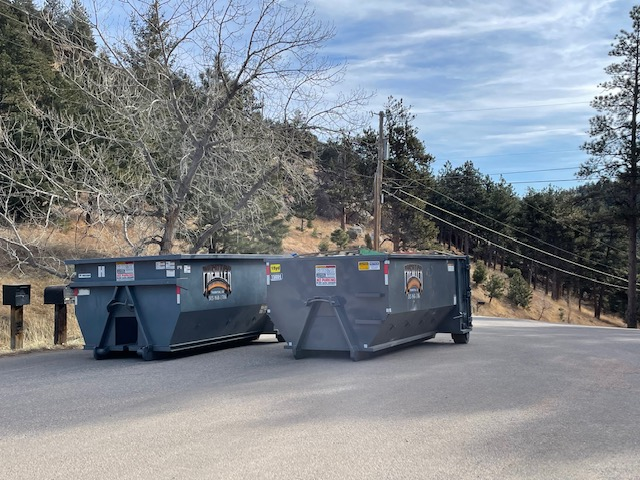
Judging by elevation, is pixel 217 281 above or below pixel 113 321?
above

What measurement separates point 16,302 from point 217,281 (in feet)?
14.1

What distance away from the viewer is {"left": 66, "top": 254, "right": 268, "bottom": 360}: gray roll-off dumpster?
1105cm

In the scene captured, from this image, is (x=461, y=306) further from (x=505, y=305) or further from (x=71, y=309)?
(x=505, y=305)

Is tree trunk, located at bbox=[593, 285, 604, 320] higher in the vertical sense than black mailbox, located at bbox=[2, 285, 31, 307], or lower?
lower

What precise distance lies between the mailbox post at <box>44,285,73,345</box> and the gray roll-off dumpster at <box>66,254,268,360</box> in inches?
16.5

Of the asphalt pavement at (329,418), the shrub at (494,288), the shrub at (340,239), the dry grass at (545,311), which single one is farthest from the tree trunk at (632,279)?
the asphalt pavement at (329,418)

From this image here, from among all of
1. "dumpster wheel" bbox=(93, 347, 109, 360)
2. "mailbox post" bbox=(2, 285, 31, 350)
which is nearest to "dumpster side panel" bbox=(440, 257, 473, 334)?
"dumpster wheel" bbox=(93, 347, 109, 360)

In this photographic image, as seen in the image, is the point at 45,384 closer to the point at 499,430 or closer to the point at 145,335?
the point at 145,335

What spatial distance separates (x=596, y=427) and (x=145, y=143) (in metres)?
14.4

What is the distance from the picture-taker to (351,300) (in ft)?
34.0

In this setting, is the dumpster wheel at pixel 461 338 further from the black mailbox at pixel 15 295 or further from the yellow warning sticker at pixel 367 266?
the black mailbox at pixel 15 295

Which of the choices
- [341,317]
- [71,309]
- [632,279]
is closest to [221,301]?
[341,317]

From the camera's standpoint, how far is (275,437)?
19.8 ft

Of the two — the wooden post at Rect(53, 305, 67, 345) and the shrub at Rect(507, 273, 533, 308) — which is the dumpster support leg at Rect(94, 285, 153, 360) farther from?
the shrub at Rect(507, 273, 533, 308)
